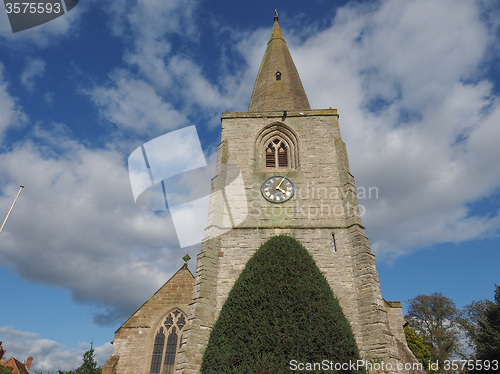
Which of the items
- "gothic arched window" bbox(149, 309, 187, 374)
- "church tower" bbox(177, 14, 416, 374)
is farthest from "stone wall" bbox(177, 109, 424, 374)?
"gothic arched window" bbox(149, 309, 187, 374)

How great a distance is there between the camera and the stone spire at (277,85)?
20328 mm

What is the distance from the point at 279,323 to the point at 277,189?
6717mm

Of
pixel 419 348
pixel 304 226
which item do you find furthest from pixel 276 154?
pixel 419 348

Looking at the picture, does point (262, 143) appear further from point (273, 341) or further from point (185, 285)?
point (273, 341)

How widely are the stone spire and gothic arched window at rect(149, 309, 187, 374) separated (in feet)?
41.1

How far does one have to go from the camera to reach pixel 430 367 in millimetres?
24609

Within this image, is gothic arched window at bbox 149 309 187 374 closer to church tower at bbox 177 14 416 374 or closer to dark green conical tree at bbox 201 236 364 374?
church tower at bbox 177 14 416 374

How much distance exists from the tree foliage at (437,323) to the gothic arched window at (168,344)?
83.0ft

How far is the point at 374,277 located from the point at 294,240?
3252 mm

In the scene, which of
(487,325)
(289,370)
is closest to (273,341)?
(289,370)

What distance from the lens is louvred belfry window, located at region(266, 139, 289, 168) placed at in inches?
665

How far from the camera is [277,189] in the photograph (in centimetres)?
1559

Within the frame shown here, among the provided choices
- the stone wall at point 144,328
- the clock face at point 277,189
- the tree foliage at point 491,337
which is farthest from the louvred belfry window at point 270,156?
the tree foliage at point 491,337

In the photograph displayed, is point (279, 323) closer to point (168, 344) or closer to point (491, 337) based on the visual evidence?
point (168, 344)
